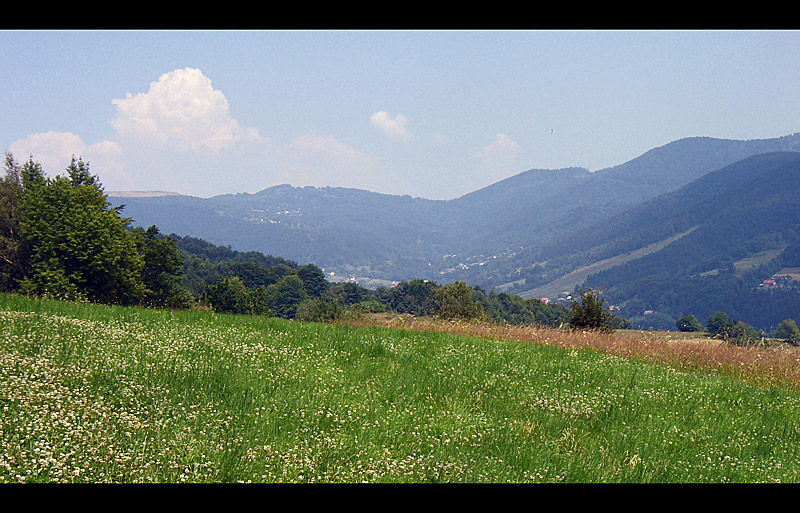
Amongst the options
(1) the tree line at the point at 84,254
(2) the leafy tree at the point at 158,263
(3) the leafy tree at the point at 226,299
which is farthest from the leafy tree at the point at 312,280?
(2) the leafy tree at the point at 158,263

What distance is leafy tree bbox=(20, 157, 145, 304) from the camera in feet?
120

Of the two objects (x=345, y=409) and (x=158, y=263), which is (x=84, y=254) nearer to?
(x=158, y=263)

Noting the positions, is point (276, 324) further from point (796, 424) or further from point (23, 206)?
point (23, 206)

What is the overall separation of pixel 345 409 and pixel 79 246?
118 feet

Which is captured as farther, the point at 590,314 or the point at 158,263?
the point at 158,263

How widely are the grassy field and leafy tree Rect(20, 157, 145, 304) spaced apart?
27551 millimetres

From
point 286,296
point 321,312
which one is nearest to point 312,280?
point 286,296

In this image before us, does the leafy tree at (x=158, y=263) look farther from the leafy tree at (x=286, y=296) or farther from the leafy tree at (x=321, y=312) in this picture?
the leafy tree at (x=286, y=296)

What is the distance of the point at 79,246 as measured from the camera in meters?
37.0

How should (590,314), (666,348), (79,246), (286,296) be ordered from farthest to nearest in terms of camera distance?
1. (286,296)
2. (79,246)
3. (590,314)
4. (666,348)

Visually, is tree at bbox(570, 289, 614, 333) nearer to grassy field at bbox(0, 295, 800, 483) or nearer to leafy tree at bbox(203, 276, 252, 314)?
grassy field at bbox(0, 295, 800, 483)

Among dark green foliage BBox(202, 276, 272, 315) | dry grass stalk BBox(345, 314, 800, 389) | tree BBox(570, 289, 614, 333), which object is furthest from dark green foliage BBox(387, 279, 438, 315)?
dry grass stalk BBox(345, 314, 800, 389)

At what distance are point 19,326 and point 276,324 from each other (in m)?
5.32
